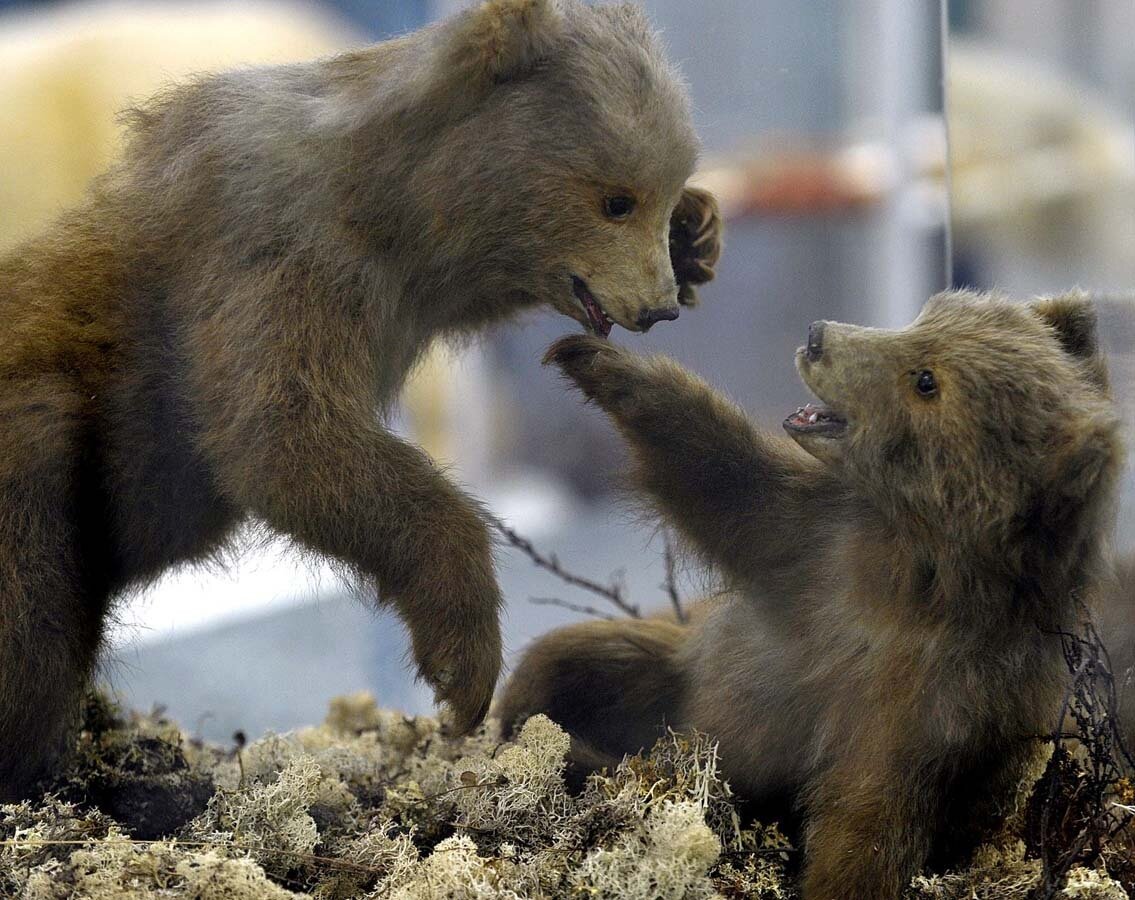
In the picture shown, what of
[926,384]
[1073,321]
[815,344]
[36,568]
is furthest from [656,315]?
[36,568]

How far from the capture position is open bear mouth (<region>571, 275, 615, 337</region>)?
1881 millimetres

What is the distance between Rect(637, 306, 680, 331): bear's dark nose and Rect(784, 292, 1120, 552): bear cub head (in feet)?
0.62

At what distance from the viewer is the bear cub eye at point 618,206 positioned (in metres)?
1.84

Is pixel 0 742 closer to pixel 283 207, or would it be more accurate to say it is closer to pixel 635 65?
pixel 283 207

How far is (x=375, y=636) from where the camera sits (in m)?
3.02

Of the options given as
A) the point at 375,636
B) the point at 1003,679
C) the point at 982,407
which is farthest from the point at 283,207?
the point at 375,636

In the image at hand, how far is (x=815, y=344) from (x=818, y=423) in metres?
0.11

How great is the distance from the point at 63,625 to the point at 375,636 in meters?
1.19

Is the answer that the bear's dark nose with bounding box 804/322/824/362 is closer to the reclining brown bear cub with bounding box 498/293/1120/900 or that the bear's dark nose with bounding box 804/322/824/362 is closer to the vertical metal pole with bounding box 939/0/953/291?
the reclining brown bear cub with bounding box 498/293/1120/900

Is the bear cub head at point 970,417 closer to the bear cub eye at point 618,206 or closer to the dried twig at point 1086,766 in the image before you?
the dried twig at point 1086,766

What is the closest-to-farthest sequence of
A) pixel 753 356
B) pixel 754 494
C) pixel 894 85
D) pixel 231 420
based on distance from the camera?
pixel 231 420, pixel 754 494, pixel 753 356, pixel 894 85

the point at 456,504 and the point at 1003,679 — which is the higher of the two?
the point at 456,504

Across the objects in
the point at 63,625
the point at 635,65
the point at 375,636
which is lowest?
the point at 375,636

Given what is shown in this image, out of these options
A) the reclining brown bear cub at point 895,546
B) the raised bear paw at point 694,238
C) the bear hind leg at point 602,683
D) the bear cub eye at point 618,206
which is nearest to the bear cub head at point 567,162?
the bear cub eye at point 618,206
